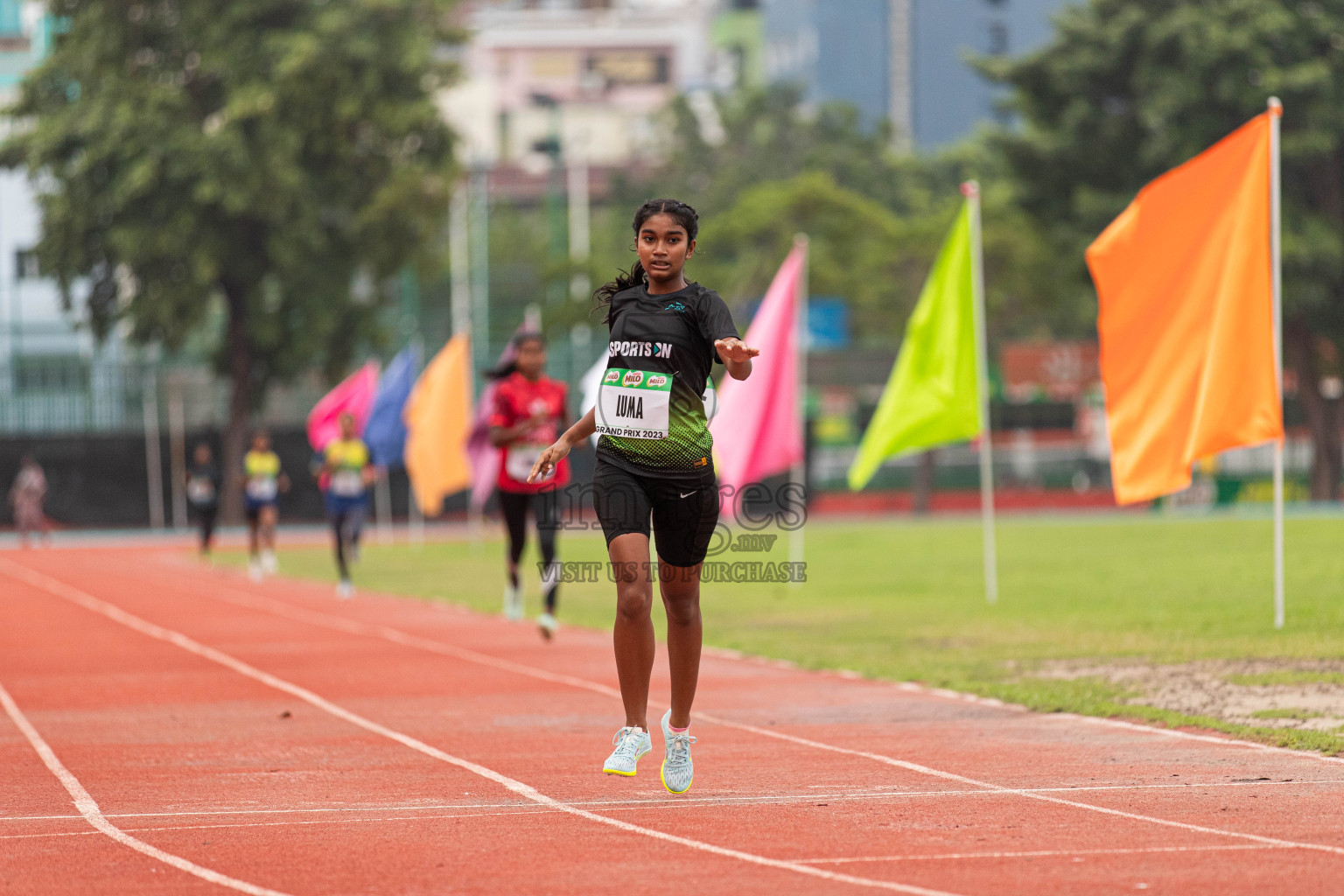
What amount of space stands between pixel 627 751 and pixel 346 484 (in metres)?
14.6

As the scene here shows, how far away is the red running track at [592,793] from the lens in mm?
5590

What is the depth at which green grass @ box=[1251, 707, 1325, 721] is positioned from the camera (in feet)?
29.4

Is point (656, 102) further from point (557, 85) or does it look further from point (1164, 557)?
point (1164, 557)

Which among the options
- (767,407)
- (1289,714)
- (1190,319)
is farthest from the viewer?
(767,407)

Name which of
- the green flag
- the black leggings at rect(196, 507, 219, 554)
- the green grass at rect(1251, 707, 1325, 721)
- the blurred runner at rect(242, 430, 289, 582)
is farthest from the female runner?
the black leggings at rect(196, 507, 219, 554)

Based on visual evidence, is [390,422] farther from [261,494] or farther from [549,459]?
[549,459]

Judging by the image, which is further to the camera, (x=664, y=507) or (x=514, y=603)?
(x=514, y=603)

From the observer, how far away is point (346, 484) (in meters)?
21.4

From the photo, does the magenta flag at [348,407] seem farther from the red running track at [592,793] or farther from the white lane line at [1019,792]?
the white lane line at [1019,792]

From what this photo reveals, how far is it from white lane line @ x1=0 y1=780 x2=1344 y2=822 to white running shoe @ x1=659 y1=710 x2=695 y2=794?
5 centimetres

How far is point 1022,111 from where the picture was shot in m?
46.9

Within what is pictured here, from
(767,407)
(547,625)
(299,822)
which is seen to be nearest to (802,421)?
(767,407)

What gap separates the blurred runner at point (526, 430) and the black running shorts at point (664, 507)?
6542 millimetres

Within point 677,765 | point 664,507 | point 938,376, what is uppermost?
point 938,376
